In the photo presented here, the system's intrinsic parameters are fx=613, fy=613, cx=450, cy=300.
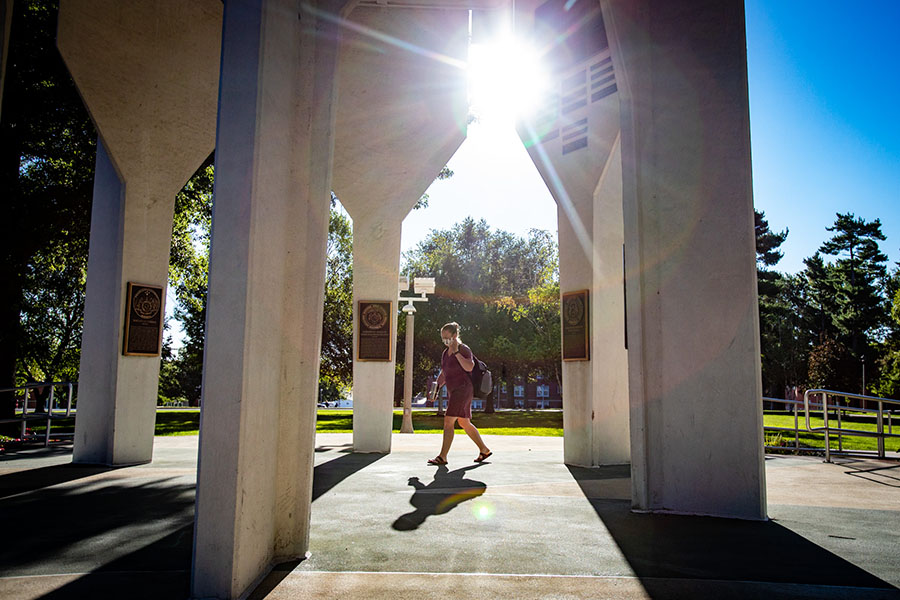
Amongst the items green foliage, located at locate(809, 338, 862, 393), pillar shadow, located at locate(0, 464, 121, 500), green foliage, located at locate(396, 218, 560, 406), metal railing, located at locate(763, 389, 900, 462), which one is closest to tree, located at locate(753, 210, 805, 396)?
green foliage, located at locate(809, 338, 862, 393)

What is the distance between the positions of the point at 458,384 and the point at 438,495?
2.62 metres

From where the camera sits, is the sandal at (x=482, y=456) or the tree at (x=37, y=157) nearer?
the sandal at (x=482, y=456)

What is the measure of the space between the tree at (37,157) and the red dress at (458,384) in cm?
1098

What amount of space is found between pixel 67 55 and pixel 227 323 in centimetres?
702

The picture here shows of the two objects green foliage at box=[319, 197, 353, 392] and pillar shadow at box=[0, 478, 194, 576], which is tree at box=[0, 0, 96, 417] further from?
green foliage at box=[319, 197, 353, 392]

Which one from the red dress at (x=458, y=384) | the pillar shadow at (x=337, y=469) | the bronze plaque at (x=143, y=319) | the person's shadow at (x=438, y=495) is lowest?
the pillar shadow at (x=337, y=469)

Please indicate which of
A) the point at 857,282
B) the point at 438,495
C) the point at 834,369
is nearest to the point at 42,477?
the point at 438,495

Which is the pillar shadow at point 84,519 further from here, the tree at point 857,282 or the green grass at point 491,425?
the tree at point 857,282

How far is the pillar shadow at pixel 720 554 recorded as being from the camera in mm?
3574

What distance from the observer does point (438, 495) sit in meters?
6.41

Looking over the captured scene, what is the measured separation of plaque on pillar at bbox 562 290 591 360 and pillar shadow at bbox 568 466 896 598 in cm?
376

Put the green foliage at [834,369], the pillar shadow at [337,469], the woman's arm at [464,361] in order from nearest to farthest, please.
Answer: the pillar shadow at [337,469] → the woman's arm at [464,361] → the green foliage at [834,369]

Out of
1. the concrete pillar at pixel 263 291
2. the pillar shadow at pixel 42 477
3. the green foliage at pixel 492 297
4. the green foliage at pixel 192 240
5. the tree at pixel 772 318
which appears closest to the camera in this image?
the concrete pillar at pixel 263 291

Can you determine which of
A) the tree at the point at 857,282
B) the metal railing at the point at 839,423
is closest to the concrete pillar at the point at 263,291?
the metal railing at the point at 839,423
